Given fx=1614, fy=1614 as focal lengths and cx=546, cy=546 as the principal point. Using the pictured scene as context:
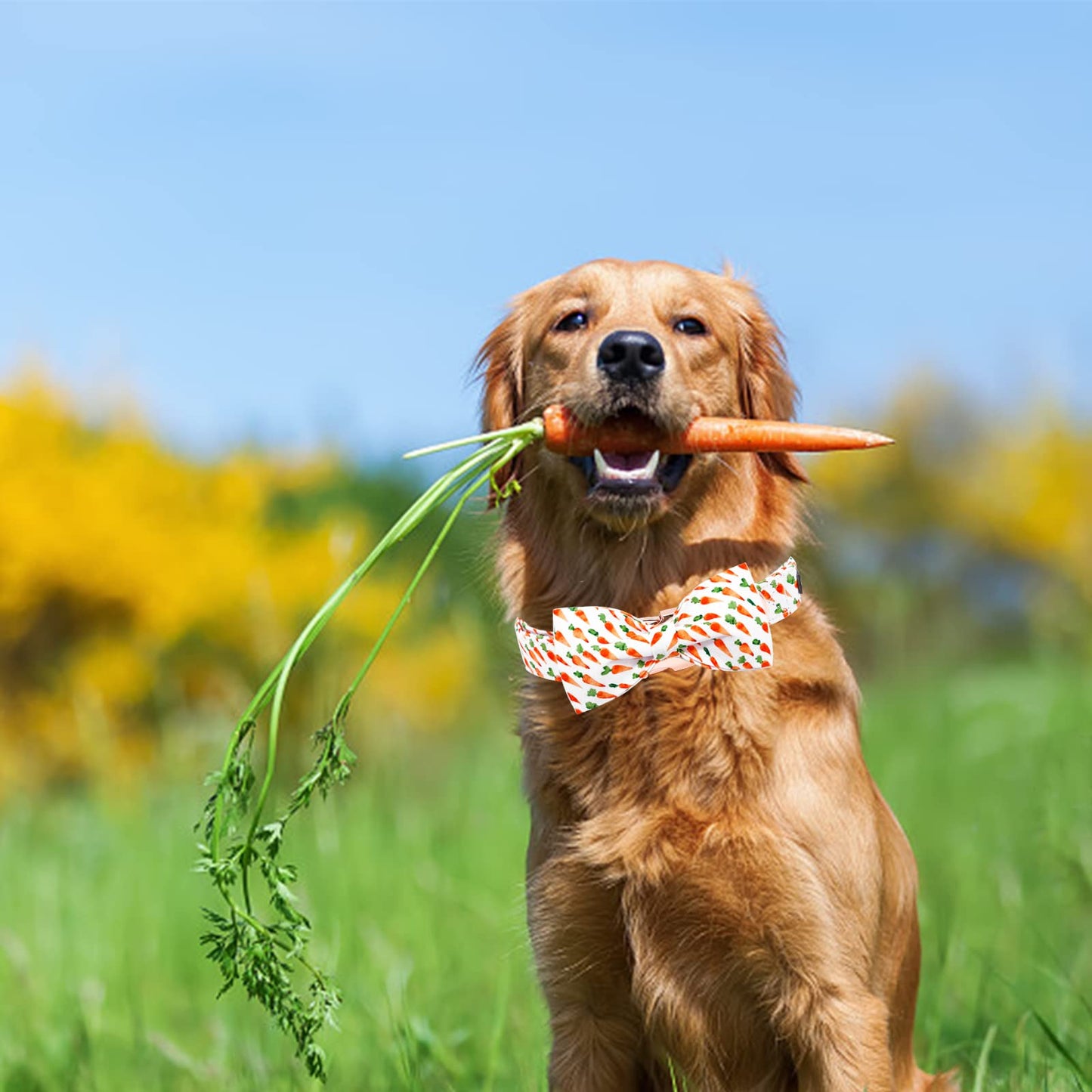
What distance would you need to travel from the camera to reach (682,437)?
3498mm

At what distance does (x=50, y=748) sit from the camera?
11500mm

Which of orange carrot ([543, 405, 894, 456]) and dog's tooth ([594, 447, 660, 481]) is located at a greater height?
orange carrot ([543, 405, 894, 456])

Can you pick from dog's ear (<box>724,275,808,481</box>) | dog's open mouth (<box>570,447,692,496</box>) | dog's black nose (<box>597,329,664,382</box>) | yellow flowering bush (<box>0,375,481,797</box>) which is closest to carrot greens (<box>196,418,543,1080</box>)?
dog's open mouth (<box>570,447,692,496</box>)

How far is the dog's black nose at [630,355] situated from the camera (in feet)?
11.1

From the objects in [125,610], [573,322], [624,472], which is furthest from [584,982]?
[125,610]

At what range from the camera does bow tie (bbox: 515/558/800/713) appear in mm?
3404

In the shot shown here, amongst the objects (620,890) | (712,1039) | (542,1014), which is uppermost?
(620,890)

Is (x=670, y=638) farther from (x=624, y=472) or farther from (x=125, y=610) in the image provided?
(x=125, y=610)

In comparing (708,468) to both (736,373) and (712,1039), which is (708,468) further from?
(712,1039)

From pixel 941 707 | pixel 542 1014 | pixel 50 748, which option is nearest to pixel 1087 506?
pixel 941 707

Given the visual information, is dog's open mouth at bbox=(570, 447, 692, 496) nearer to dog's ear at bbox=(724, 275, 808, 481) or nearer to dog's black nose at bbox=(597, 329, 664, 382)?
dog's black nose at bbox=(597, 329, 664, 382)

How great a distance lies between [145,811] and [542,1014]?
4.42 metres

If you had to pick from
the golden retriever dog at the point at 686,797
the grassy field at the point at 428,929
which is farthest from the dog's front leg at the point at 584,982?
the grassy field at the point at 428,929

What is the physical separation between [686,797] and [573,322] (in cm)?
115
